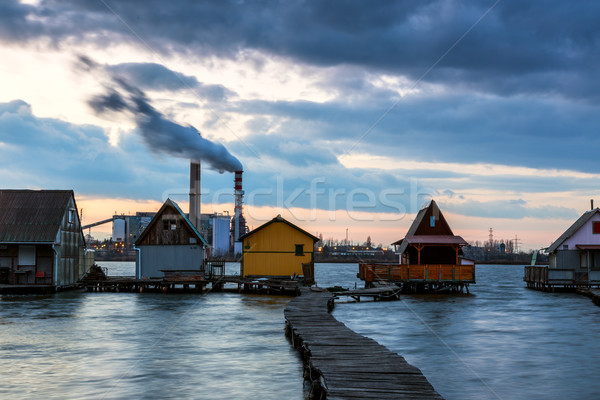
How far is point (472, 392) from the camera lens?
846 inches

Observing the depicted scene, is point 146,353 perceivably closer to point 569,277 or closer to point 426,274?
point 426,274

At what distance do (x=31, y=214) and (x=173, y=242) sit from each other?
44.5 ft

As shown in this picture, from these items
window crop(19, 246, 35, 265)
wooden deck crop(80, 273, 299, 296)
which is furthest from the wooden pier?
window crop(19, 246, 35, 265)

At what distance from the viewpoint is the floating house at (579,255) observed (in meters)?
63.3

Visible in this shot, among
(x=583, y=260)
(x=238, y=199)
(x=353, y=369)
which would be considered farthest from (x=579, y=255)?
(x=238, y=199)

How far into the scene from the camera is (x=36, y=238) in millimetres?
57281

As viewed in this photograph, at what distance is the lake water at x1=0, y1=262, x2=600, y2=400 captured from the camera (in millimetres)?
21812

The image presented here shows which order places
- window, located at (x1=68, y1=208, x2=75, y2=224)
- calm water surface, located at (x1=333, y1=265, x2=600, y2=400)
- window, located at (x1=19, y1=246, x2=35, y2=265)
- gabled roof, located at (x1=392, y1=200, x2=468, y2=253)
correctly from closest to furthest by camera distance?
calm water surface, located at (x1=333, y1=265, x2=600, y2=400) → window, located at (x1=19, y1=246, x2=35, y2=265) → gabled roof, located at (x1=392, y1=200, x2=468, y2=253) → window, located at (x1=68, y1=208, x2=75, y2=224)

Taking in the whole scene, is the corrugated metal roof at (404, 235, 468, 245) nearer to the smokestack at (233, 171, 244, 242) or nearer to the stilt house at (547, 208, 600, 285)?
the stilt house at (547, 208, 600, 285)

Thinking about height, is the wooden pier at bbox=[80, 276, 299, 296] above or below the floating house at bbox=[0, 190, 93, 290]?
below

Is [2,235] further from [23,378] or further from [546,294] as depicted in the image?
[546,294]

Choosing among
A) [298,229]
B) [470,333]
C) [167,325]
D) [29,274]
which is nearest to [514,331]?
[470,333]

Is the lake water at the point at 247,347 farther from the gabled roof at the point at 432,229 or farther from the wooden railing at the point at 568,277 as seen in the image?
the wooden railing at the point at 568,277

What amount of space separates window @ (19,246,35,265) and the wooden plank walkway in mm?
39067
